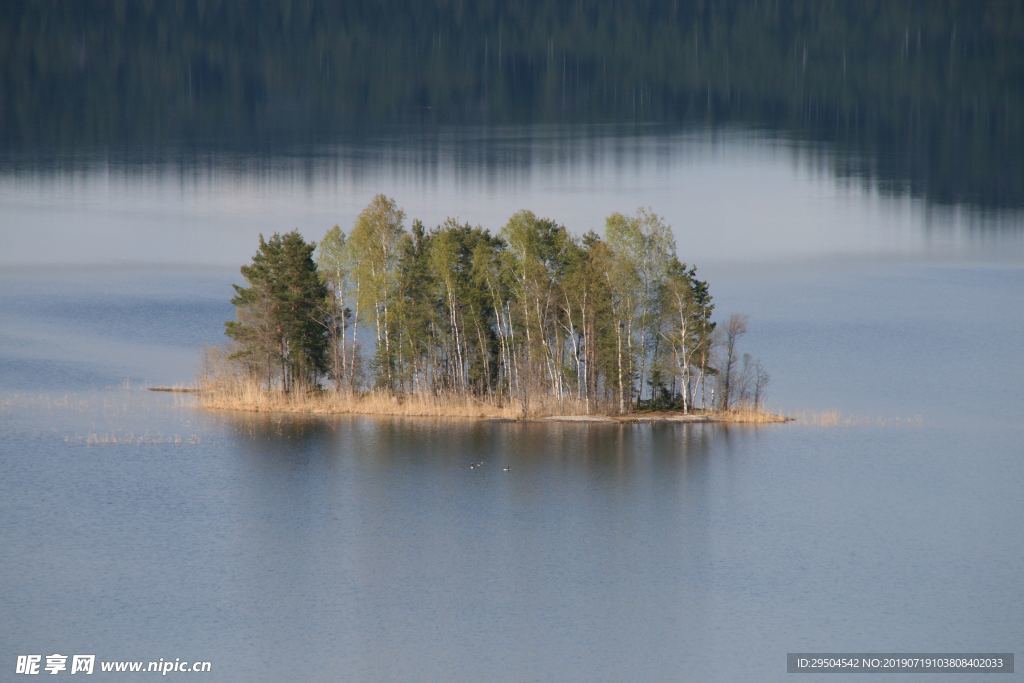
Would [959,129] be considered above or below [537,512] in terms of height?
above

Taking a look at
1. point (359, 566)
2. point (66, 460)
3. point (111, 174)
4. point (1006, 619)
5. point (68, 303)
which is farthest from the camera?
point (111, 174)

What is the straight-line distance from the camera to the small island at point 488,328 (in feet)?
236

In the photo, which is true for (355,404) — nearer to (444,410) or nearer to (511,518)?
(444,410)

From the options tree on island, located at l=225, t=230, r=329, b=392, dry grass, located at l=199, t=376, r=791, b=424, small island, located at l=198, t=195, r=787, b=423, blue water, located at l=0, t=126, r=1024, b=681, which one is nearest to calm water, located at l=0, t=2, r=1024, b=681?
blue water, located at l=0, t=126, r=1024, b=681

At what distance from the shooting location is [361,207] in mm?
136625

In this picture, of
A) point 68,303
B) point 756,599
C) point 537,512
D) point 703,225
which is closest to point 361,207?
point 703,225

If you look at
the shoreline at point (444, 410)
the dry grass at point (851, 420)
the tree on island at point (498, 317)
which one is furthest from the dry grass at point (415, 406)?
the dry grass at point (851, 420)

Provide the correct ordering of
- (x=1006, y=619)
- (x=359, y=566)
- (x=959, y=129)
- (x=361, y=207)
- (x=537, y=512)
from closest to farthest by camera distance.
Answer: (x=1006, y=619), (x=359, y=566), (x=537, y=512), (x=361, y=207), (x=959, y=129)

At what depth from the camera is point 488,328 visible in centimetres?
7412

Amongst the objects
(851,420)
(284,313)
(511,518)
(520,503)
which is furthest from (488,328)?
(851,420)

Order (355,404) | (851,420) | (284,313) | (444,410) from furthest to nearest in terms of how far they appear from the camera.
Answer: (851,420), (355,404), (284,313), (444,410)

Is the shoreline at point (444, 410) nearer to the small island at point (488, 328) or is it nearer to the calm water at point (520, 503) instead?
the small island at point (488, 328)

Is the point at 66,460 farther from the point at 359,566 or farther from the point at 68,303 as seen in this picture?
the point at 68,303

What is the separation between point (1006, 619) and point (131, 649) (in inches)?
896
